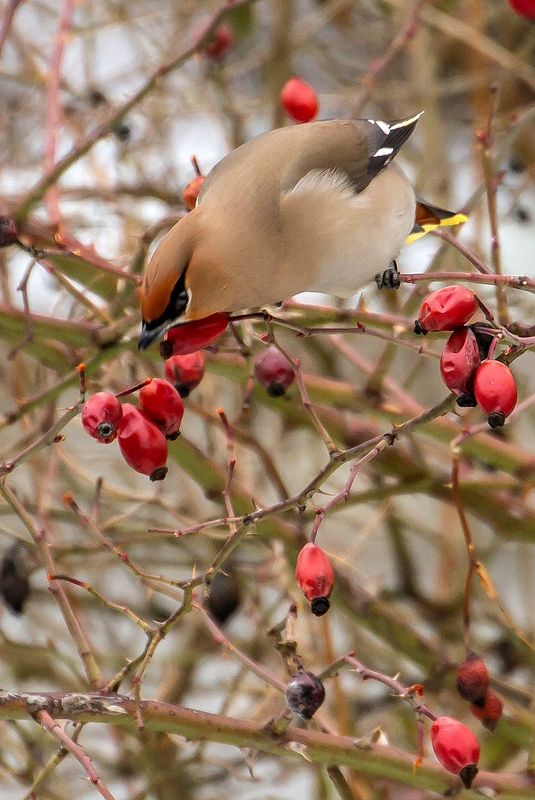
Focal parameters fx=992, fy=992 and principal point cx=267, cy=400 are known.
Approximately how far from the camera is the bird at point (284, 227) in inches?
62.4

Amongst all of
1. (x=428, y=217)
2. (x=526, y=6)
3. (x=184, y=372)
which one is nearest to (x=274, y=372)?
(x=184, y=372)

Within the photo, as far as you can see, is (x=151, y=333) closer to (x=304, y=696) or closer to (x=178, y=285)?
(x=178, y=285)

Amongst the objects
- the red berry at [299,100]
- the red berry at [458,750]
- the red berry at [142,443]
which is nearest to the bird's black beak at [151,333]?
the red berry at [142,443]

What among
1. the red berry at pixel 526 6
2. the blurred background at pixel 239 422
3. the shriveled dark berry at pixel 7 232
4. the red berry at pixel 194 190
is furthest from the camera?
the red berry at pixel 526 6

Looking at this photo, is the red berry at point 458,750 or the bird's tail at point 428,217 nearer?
the red berry at point 458,750

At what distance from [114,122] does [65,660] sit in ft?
4.04

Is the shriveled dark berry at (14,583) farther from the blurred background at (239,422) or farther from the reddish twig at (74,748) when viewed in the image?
the reddish twig at (74,748)

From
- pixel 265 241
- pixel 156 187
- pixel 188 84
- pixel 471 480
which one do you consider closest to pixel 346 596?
pixel 471 480

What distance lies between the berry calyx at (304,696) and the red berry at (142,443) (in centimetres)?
36

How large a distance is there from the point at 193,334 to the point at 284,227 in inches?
16.2

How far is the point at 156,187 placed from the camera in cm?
300

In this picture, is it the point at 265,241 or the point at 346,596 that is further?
the point at 346,596

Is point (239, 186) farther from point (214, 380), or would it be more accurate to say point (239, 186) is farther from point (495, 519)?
point (214, 380)

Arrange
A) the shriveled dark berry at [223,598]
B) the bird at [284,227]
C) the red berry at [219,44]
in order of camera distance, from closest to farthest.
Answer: the bird at [284,227] → the shriveled dark berry at [223,598] → the red berry at [219,44]
